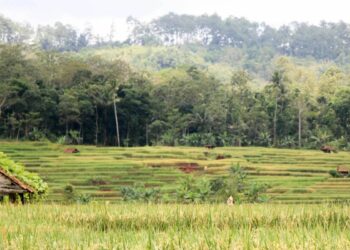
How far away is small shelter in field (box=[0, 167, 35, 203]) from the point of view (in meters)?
15.1

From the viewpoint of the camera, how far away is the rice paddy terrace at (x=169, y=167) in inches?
1529

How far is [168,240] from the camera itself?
13.1 feet

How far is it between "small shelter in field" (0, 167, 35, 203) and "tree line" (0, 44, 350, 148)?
37871mm

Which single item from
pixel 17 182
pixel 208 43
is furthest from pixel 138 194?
pixel 208 43

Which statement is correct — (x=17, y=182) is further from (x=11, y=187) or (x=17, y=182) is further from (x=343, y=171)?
(x=343, y=171)

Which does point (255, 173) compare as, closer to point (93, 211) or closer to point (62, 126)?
point (62, 126)

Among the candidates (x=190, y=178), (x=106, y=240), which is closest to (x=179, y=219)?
(x=106, y=240)

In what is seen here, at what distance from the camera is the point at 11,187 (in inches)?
604

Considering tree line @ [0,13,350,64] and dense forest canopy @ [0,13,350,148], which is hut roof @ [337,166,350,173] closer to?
dense forest canopy @ [0,13,350,148]

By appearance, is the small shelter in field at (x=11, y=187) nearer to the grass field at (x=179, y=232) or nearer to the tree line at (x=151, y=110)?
the grass field at (x=179, y=232)

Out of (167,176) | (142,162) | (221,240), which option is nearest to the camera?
(221,240)

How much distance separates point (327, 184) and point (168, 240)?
3772 centimetres

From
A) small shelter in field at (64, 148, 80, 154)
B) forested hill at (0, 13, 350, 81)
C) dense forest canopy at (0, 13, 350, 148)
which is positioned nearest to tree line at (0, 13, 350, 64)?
forested hill at (0, 13, 350, 81)

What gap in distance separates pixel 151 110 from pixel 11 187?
45.7 m
